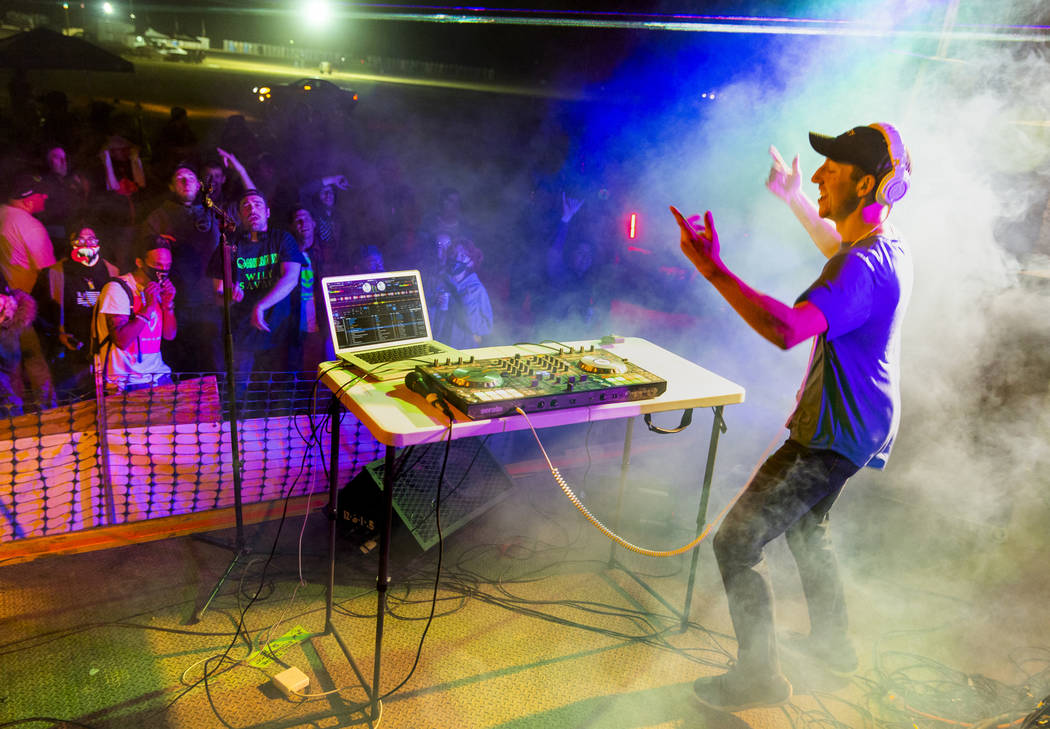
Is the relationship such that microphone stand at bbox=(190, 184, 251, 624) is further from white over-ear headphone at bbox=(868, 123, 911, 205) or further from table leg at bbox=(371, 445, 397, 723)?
white over-ear headphone at bbox=(868, 123, 911, 205)

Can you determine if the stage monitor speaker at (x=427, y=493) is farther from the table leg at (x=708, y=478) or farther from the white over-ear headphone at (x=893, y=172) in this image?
the white over-ear headphone at (x=893, y=172)

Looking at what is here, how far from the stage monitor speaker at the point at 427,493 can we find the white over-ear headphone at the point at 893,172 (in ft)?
6.31

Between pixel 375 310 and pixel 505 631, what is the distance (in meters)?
1.25

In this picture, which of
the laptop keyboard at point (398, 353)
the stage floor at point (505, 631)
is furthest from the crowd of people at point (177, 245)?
the laptop keyboard at point (398, 353)

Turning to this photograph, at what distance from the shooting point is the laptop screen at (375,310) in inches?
92.3

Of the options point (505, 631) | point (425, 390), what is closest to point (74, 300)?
point (425, 390)

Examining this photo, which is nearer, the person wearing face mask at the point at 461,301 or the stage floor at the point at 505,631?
the stage floor at the point at 505,631

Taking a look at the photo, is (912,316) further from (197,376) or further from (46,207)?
(46,207)

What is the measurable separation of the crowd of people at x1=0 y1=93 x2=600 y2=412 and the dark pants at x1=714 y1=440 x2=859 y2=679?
8.57 feet

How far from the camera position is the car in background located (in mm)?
3619

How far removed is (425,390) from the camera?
6.53ft

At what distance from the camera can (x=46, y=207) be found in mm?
3420

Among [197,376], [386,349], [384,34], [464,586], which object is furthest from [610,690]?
[384,34]

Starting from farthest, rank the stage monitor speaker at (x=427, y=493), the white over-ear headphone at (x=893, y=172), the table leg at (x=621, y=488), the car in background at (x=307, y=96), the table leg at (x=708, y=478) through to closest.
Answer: the car in background at (x=307, y=96), the table leg at (x=621, y=488), the stage monitor speaker at (x=427, y=493), the table leg at (x=708, y=478), the white over-ear headphone at (x=893, y=172)
